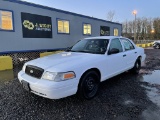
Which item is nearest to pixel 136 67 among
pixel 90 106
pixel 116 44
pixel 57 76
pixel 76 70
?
pixel 116 44

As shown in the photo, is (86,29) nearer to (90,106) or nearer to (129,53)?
(129,53)

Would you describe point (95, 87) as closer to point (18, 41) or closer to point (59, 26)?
point (18, 41)

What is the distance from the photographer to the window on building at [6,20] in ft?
27.4

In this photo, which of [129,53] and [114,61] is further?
[129,53]

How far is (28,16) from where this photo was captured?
9.52 m

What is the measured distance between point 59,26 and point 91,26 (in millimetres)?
3793

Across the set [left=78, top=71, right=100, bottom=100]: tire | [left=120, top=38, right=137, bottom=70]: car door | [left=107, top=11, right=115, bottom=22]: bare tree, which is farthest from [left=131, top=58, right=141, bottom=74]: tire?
[left=107, top=11, right=115, bottom=22]: bare tree

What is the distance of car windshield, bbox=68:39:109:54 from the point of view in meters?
4.54

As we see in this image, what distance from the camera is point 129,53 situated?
551 centimetres

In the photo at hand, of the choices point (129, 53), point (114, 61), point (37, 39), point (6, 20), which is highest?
point (6, 20)

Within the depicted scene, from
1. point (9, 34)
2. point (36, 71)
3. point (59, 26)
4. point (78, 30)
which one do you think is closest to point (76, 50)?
point (36, 71)

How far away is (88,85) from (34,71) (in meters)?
1.31

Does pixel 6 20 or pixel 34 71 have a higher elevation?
pixel 6 20

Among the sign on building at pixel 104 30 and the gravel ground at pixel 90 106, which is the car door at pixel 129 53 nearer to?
the gravel ground at pixel 90 106
